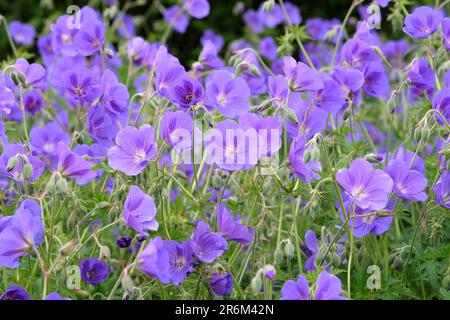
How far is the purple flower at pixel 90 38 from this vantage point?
2.50m

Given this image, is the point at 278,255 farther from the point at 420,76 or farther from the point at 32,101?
the point at 32,101

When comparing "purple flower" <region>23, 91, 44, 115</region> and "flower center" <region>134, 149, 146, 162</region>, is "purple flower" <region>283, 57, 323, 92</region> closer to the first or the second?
"flower center" <region>134, 149, 146, 162</region>

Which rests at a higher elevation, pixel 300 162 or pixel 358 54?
pixel 358 54

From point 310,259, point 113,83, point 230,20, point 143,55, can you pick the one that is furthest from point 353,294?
point 230,20

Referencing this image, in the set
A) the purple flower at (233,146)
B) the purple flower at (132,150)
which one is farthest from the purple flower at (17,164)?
the purple flower at (233,146)

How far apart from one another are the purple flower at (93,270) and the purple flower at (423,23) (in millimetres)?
1044

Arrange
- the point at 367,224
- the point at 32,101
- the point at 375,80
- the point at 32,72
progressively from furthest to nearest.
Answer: the point at 32,101
the point at 375,80
the point at 32,72
the point at 367,224

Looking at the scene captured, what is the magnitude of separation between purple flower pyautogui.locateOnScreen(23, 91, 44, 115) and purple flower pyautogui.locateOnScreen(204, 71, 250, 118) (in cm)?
101

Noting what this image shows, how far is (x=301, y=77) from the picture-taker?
2.08 m

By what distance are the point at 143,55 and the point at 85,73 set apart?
704mm

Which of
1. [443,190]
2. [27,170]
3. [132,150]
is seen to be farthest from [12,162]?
[443,190]

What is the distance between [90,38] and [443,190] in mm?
1177

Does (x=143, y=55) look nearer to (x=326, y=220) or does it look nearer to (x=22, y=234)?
(x=326, y=220)
